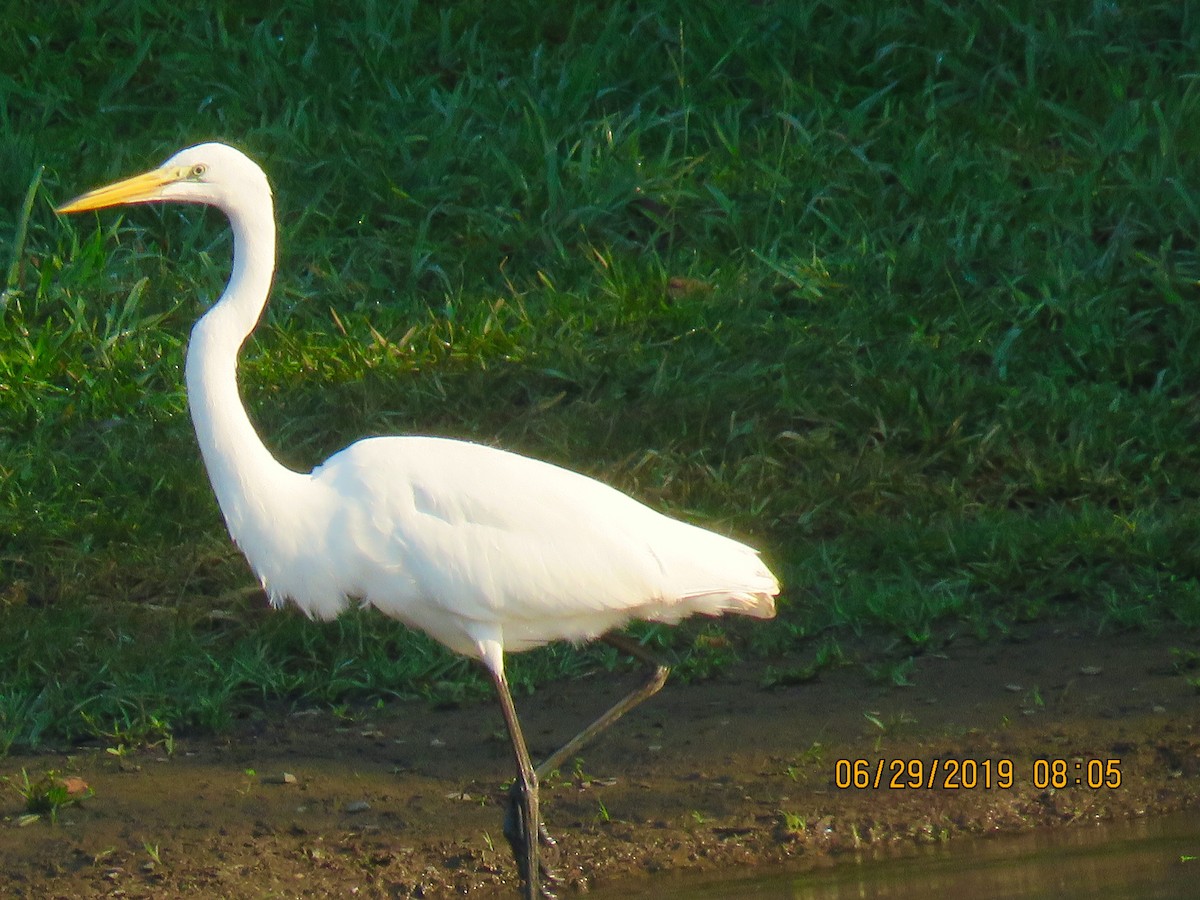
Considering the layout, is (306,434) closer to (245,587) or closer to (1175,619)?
(245,587)

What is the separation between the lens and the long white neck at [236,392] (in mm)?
3990

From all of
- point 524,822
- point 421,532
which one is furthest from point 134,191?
point 524,822

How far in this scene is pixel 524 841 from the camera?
3889 mm

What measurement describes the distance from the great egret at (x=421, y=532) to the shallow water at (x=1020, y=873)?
0.49 metres

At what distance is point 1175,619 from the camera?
16.2ft

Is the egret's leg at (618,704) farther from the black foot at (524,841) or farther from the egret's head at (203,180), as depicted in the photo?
the egret's head at (203,180)

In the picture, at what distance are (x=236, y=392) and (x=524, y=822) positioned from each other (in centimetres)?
113

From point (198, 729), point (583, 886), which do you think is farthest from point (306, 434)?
point (583, 886)

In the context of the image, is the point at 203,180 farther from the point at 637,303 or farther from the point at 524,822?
the point at 637,303

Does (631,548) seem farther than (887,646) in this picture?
No

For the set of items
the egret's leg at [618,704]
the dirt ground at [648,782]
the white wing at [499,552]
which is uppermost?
the white wing at [499,552]

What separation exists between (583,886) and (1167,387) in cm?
299
